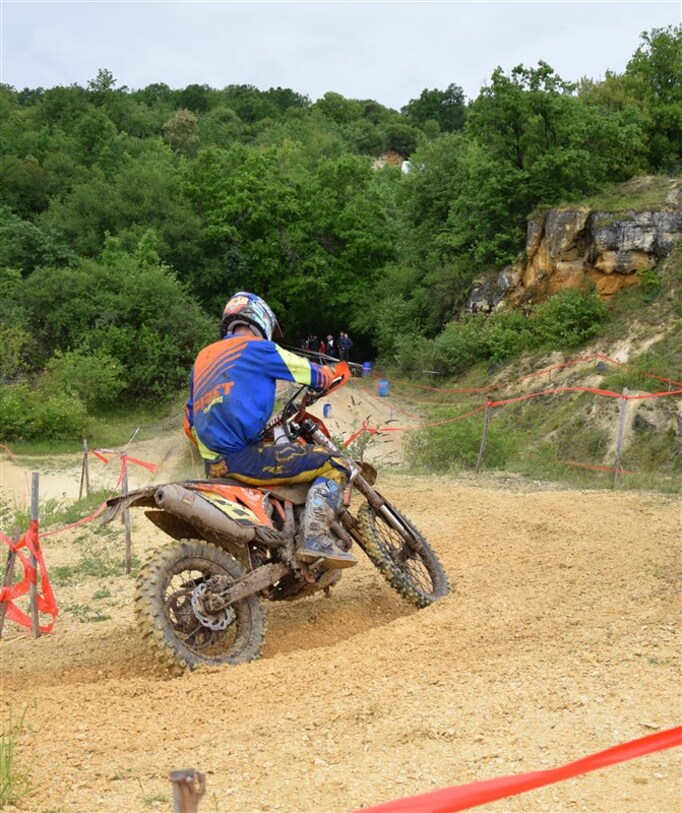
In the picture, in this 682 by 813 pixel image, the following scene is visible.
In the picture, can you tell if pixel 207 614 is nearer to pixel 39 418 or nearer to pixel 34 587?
pixel 34 587

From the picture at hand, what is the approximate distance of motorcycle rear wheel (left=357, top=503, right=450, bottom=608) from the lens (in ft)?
22.4

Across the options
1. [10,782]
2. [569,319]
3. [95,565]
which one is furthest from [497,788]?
[569,319]

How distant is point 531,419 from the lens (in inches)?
1018

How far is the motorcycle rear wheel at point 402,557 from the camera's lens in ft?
22.4

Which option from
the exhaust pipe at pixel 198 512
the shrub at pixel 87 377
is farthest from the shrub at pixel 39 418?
the exhaust pipe at pixel 198 512

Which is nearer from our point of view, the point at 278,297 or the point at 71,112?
the point at 278,297

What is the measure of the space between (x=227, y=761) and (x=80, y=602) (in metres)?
4.70

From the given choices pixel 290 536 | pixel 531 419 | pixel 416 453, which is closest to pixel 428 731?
pixel 290 536

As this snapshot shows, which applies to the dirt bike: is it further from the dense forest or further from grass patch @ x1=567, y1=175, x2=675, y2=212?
grass patch @ x1=567, y1=175, x2=675, y2=212

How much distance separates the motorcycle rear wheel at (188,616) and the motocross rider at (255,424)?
0.62m

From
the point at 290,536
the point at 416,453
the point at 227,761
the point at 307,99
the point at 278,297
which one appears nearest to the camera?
the point at 227,761

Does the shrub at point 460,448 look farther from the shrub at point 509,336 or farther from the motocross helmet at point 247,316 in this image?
the shrub at point 509,336

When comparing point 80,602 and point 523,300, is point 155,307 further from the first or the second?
point 80,602

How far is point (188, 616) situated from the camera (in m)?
5.70
